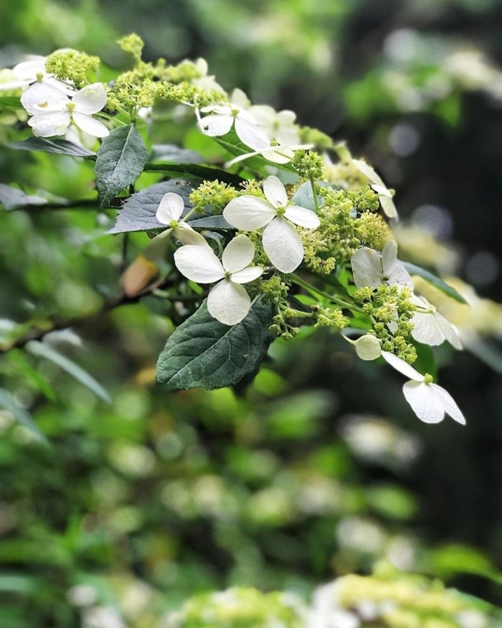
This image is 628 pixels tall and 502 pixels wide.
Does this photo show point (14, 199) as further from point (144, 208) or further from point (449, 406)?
point (449, 406)

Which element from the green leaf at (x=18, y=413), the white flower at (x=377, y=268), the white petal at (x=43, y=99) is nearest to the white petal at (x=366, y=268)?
the white flower at (x=377, y=268)

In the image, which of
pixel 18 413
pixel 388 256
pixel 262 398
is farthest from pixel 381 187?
Result: pixel 262 398

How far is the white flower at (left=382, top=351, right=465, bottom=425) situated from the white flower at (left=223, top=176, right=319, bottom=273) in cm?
8

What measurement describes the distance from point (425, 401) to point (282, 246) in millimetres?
124

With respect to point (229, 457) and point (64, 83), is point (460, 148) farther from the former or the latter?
point (64, 83)

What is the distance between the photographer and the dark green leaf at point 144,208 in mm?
391

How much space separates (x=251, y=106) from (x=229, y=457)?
4.63 feet

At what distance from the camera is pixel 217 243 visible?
0.44 meters

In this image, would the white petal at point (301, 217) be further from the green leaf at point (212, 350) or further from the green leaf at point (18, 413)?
the green leaf at point (18, 413)

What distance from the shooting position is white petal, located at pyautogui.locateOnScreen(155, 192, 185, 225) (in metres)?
0.40

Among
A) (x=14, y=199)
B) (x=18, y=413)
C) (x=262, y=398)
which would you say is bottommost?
(x=262, y=398)


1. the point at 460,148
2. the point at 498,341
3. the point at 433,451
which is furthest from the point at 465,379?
the point at 460,148

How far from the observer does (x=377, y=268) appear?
1.37 feet

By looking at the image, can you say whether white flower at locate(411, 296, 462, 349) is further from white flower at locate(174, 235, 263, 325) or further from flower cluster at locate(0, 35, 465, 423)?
white flower at locate(174, 235, 263, 325)
